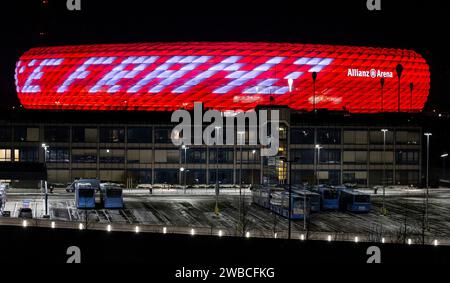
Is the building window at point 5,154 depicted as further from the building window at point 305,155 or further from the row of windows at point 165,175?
the building window at point 305,155

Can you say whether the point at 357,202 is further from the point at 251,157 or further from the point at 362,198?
the point at 251,157

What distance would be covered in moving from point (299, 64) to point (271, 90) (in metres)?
7.19

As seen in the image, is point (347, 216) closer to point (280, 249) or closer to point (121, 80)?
point (280, 249)

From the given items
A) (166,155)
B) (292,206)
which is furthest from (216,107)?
(292,206)

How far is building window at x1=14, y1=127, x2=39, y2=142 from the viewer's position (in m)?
96.9

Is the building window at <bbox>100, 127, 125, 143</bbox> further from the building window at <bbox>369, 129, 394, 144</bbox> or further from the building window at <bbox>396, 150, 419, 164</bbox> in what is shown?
the building window at <bbox>396, 150, 419, 164</bbox>

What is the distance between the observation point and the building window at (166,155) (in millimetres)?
99250

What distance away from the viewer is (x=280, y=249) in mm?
42688

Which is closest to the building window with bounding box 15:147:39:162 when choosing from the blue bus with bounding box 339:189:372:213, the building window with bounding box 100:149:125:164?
the building window with bounding box 100:149:125:164

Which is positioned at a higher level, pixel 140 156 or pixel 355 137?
pixel 355 137

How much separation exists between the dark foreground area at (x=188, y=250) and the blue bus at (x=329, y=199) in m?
23.2

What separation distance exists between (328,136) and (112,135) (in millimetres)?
30836

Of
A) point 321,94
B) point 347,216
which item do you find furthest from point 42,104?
point 347,216

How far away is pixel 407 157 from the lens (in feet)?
339
